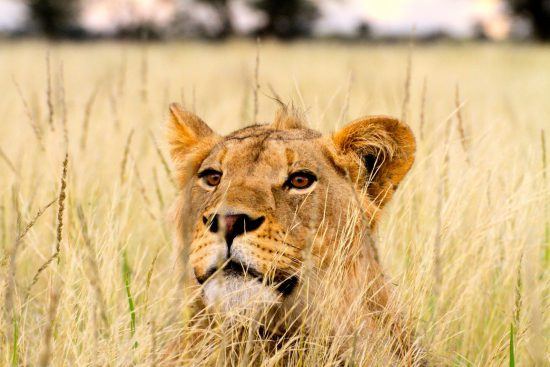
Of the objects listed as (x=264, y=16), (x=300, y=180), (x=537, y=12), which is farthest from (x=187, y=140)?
(x=537, y=12)

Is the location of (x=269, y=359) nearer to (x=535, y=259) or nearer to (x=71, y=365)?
(x=71, y=365)

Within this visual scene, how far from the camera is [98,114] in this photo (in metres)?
8.77

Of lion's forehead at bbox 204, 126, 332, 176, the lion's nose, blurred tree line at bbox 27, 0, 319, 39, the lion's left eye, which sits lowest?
blurred tree line at bbox 27, 0, 319, 39

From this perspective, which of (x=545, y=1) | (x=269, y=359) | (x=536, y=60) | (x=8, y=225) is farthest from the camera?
(x=545, y=1)

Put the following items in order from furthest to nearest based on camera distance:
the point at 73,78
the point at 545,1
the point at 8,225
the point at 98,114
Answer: the point at 545,1, the point at 73,78, the point at 98,114, the point at 8,225

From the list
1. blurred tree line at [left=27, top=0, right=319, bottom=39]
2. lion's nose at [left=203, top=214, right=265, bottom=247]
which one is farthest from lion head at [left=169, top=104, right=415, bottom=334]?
blurred tree line at [left=27, top=0, right=319, bottom=39]

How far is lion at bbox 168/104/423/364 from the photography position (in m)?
2.61

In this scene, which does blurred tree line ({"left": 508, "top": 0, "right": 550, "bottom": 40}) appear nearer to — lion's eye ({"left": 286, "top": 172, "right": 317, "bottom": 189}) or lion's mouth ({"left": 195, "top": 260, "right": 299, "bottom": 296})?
lion's eye ({"left": 286, "top": 172, "right": 317, "bottom": 189})

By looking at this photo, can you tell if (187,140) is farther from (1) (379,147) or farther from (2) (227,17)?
(2) (227,17)

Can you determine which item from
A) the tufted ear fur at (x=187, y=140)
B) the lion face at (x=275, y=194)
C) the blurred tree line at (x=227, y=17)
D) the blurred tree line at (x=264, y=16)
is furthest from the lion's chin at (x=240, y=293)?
the blurred tree line at (x=264, y=16)

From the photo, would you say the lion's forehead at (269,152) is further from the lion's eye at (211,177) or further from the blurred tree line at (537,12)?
the blurred tree line at (537,12)

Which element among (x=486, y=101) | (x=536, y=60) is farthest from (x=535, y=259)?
(x=536, y=60)

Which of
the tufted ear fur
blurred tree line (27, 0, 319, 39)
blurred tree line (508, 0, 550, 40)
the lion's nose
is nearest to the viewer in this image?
the lion's nose

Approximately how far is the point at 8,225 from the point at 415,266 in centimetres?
244
